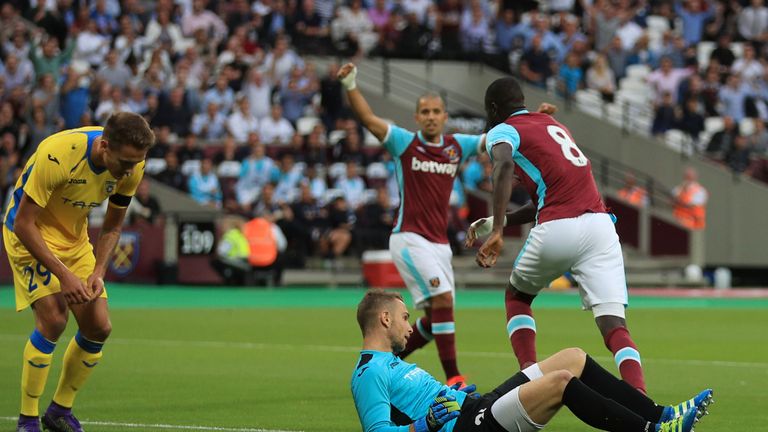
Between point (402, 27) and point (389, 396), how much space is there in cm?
2876

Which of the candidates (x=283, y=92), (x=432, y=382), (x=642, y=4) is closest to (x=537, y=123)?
(x=432, y=382)

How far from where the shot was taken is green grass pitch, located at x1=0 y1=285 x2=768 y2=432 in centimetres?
1121

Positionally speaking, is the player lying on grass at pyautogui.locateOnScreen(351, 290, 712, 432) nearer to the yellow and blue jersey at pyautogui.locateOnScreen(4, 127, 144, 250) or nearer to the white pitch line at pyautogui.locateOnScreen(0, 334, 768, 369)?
the yellow and blue jersey at pyautogui.locateOnScreen(4, 127, 144, 250)

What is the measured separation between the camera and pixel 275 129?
102 feet

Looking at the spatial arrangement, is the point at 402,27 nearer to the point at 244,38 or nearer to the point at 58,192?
the point at 244,38

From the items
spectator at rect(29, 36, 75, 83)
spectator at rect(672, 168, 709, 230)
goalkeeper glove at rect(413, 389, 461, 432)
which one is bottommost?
spectator at rect(672, 168, 709, 230)

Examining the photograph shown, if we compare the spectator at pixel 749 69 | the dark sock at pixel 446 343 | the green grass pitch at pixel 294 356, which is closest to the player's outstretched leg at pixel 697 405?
the green grass pitch at pixel 294 356

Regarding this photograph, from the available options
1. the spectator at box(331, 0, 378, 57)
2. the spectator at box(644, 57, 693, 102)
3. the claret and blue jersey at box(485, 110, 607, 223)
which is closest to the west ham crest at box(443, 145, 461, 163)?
the claret and blue jersey at box(485, 110, 607, 223)

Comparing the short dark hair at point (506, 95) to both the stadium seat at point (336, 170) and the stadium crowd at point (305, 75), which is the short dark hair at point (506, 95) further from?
the stadium seat at point (336, 170)

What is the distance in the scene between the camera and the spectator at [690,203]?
32.6 m

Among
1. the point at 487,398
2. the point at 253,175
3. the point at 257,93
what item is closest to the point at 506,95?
the point at 487,398

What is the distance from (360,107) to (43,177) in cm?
422

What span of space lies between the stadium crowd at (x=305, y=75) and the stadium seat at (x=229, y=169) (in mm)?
29

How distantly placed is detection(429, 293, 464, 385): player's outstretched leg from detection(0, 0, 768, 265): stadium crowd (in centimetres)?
1601
